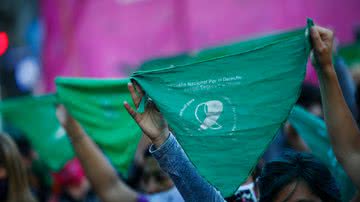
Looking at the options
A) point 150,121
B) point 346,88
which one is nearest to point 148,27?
point 346,88

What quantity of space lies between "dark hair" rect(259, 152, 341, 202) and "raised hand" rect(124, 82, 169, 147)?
51 cm

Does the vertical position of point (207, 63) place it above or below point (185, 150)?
above

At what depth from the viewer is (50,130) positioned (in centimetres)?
475

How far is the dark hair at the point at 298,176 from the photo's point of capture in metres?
2.62

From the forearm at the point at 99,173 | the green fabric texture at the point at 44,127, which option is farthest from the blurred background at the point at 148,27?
the forearm at the point at 99,173

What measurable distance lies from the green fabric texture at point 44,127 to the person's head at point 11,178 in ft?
2.59

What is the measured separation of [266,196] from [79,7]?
4068 mm

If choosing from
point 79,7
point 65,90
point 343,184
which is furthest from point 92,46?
point 343,184

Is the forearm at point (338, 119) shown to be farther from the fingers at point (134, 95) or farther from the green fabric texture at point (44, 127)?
the green fabric texture at point (44, 127)

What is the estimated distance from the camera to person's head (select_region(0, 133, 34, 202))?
3.82 m

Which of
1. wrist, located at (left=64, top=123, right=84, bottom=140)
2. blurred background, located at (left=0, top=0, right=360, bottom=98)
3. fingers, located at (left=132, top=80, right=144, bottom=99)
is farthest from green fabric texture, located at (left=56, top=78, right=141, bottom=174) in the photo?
blurred background, located at (left=0, top=0, right=360, bottom=98)

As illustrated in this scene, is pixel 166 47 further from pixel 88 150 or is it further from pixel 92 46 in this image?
pixel 88 150

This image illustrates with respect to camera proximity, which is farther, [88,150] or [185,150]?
[88,150]

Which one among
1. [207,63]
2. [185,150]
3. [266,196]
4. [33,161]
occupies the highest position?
[207,63]
